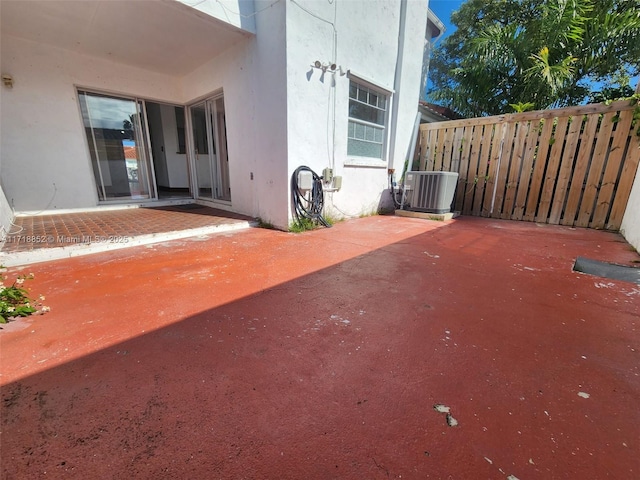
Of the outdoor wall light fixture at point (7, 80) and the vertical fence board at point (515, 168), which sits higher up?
the outdoor wall light fixture at point (7, 80)

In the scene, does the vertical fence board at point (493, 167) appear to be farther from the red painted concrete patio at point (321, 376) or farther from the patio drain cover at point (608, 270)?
the red painted concrete patio at point (321, 376)

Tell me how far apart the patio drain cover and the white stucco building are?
3.42m

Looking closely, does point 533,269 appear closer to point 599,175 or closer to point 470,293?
point 470,293

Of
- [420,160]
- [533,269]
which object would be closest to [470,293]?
[533,269]

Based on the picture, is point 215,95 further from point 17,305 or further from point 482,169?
point 482,169

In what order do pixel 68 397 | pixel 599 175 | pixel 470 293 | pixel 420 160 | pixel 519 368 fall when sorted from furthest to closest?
1. pixel 420 160
2. pixel 599 175
3. pixel 470 293
4. pixel 519 368
5. pixel 68 397

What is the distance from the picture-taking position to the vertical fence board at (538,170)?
492 centimetres

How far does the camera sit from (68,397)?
1.13 m

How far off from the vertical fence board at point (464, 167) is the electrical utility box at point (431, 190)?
2.14ft

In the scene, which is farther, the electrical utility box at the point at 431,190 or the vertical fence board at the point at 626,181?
the electrical utility box at the point at 431,190

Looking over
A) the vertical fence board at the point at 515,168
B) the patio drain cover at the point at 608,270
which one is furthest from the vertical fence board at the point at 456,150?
the patio drain cover at the point at 608,270

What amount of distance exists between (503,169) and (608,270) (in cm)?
341

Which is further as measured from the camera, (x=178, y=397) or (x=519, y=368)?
(x=519, y=368)

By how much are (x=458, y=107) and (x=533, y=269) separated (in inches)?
293
